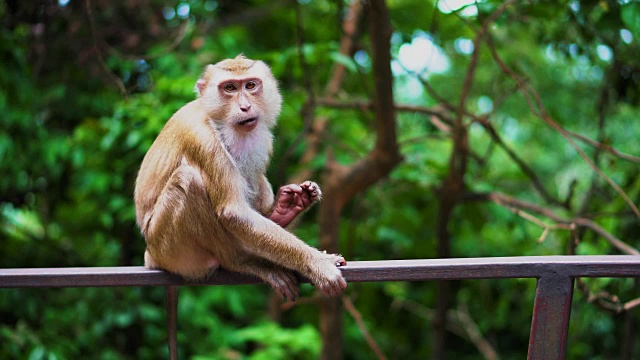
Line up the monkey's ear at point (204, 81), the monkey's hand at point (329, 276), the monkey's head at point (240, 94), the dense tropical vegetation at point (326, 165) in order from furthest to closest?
the dense tropical vegetation at point (326, 165) < the monkey's ear at point (204, 81) < the monkey's head at point (240, 94) < the monkey's hand at point (329, 276)

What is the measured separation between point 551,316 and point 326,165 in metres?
3.32

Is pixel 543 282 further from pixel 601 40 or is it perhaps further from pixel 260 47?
pixel 260 47

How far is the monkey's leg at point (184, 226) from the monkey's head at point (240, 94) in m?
0.34

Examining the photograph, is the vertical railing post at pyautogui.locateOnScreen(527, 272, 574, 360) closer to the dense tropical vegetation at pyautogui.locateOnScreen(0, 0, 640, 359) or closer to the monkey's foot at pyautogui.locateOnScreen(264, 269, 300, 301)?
the monkey's foot at pyautogui.locateOnScreen(264, 269, 300, 301)

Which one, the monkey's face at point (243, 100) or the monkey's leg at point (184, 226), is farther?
the monkey's face at point (243, 100)

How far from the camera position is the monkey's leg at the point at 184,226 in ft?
9.59

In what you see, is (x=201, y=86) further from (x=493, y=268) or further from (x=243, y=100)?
(x=493, y=268)

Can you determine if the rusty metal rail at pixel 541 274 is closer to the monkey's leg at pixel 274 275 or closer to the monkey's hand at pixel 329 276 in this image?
the monkey's hand at pixel 329 276

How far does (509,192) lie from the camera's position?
6406 millimetres

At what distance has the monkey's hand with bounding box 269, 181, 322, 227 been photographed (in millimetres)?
3059

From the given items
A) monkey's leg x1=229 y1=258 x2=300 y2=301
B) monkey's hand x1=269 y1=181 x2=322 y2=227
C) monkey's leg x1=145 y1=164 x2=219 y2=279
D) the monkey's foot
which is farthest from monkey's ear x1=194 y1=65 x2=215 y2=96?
the monkey's foot

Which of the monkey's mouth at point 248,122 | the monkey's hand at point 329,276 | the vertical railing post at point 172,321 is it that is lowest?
the vertical railing post at point 172,321

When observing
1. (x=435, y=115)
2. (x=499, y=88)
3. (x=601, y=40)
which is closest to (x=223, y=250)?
(x=435, y=115)

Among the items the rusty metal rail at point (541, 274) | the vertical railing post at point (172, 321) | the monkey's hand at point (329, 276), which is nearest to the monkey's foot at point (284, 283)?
the monkey's hand at point (329, 276)
